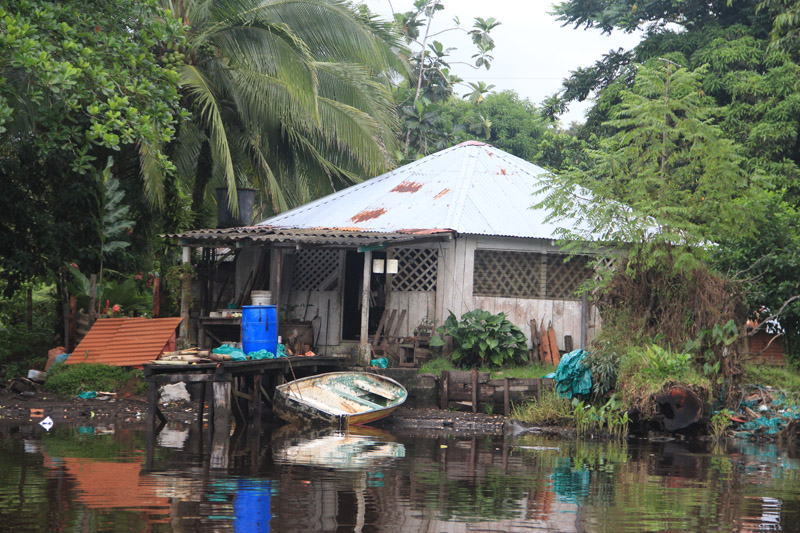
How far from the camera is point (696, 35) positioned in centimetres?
2647

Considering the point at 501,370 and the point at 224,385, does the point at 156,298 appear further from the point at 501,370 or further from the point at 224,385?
the point at 501,370

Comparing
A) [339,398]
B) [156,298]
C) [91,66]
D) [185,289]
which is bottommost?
[339,398]

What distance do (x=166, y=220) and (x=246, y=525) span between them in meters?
14.4

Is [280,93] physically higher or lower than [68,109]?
higher

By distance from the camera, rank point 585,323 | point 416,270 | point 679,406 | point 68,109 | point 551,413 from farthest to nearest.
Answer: point 416,270, point 585,323, point 551,413, point 679,406, point 68,109

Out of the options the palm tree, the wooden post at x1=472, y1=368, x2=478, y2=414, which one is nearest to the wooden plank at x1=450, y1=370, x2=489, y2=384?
the wooden post at x1=472, y1=368, x2=478, y2=414

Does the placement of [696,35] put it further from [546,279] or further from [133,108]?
[133,108]

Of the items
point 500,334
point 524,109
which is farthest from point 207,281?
point 524,109

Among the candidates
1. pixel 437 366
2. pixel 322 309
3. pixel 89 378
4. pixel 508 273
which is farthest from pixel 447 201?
pixel 89 378

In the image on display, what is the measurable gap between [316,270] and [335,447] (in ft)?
23.6

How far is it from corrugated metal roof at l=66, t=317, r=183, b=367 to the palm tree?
120 inches

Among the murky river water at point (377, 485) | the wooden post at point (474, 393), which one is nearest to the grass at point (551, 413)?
the wooden post at point (474, 393)

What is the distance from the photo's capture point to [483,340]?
54.7ft

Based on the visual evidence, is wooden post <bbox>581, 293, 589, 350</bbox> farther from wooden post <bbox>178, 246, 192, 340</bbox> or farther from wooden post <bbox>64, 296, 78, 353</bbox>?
wooden post <bbox>64, 296, 78, 353</bbox>
